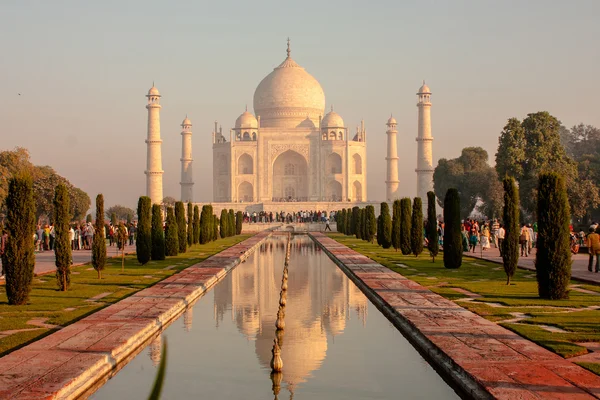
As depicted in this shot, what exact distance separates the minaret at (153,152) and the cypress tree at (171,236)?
90.4 feet

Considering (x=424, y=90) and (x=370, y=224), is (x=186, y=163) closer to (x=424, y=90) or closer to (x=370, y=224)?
(x=424, y=90)

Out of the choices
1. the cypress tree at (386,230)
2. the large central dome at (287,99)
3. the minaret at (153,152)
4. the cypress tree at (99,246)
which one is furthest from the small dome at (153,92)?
the cypress tree at (99,246)

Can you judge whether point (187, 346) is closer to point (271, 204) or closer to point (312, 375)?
point (312, 375)

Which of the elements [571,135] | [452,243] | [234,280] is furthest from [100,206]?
[571,135]

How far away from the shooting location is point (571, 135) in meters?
58.8

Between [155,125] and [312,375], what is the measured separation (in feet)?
134

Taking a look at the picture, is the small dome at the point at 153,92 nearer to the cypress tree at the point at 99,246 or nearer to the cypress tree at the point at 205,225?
the cypress tree at the point at 205,225

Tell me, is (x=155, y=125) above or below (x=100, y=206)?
above

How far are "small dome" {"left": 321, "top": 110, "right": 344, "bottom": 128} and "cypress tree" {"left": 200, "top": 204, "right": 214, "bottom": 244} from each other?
27.1 m

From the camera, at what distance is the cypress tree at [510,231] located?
10.8 m

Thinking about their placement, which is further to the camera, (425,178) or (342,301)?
(425,178)

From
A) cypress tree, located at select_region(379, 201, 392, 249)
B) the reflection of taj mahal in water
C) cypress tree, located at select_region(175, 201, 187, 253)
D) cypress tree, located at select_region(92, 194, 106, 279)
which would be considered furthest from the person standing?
cypress tree, located at select_region(175, 201, 187, 253)

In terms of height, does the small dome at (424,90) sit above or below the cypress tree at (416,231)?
above

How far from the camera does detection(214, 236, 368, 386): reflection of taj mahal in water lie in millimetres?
5992
